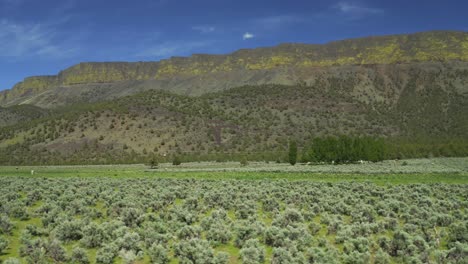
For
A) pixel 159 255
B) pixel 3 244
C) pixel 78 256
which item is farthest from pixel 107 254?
pixel 3 244

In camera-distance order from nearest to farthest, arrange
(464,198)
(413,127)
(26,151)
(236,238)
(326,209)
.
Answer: (236,238) < (326,209) < (464,198) < (26,151) < (413,127)

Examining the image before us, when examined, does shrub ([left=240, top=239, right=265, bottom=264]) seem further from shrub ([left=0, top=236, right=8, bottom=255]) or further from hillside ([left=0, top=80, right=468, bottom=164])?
Result: hillside ([left=0, top=80, right=468, bottom=164])

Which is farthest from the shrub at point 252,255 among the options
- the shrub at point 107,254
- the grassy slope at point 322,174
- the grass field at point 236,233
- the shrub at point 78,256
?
the grassy slope at point 322,174

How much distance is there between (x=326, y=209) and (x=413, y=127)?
150 metres

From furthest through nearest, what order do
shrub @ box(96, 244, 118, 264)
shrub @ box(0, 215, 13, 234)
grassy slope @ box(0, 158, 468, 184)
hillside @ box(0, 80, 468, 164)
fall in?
hillside @ box(0, 80, 468, 164) < grassy slope @ box(0, 158, 468, 184) < shrub @ box(0, 215, 13, 234) < shrub @ box(96, 244, 118, 264)

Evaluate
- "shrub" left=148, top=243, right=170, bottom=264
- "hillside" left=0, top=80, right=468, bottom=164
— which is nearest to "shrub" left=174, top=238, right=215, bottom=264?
"shrub" left=148, top=243, right=170, bottom=264

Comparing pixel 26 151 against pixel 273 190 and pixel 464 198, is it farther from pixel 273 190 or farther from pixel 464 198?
pixel 464 198

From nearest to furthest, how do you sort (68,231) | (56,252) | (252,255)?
(252,255)
(56,252)
(68,231)

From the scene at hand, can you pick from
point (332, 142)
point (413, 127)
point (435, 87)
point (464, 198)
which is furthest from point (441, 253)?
point (435, 87)

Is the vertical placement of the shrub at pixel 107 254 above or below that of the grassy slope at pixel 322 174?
above

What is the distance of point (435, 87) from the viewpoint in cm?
19212

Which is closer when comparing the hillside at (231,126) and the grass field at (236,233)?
the grass field at (236,233)

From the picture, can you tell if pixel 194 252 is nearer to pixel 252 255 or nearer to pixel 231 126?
pixel 252 255

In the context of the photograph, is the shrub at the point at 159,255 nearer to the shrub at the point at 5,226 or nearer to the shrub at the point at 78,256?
the shrub at the point at 78,256
